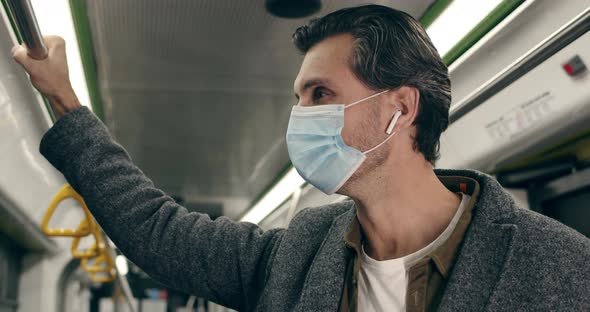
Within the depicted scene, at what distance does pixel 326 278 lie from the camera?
1.73m

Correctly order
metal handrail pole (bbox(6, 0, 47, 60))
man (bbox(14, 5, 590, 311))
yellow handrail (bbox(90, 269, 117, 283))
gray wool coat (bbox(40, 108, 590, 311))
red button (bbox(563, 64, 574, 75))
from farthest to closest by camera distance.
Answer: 1. yellow handrail (bbox(90, 269, 117, 283))
2. red button (bbox(563, 64, 574, 75))
3. man (bbox(14, 5, 590, 311))
4. gray wool coat (bbox(40, 108, 590, 311))
5. metal handrail pole (bbox(6, 0, 47, 60))

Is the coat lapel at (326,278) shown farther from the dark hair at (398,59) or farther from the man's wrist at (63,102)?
the man's wrist at (63,102)

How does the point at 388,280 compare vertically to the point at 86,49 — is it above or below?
below

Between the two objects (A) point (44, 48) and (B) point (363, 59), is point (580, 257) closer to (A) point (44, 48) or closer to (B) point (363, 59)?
(B) point (363, 59)

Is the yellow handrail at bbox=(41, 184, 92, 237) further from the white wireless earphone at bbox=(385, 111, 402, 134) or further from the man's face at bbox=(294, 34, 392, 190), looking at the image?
the white wireless earphone at bbox=(385, 111, 402, 134)

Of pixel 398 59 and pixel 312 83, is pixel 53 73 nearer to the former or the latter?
pixel 312 83

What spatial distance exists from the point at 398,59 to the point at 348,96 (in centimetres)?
19

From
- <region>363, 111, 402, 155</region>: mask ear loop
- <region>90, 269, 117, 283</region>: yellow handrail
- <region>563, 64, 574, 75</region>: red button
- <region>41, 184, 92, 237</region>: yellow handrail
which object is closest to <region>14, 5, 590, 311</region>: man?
<region>363, 111, 402, 155</region>: mask ear loop

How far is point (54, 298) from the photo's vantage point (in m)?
4.66

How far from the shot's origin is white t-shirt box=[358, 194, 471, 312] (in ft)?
5.55

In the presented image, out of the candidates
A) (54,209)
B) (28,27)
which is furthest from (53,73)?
(54,209)

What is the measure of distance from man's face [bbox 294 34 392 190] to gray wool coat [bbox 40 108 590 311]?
23 cm

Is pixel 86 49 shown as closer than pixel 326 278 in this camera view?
No

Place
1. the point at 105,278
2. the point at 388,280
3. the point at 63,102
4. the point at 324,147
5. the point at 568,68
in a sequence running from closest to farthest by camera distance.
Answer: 1. the point at 388,280
2. the point at 63,102
3. the point at 324,147
4. the point at 568,68
5. the point at 105,278
